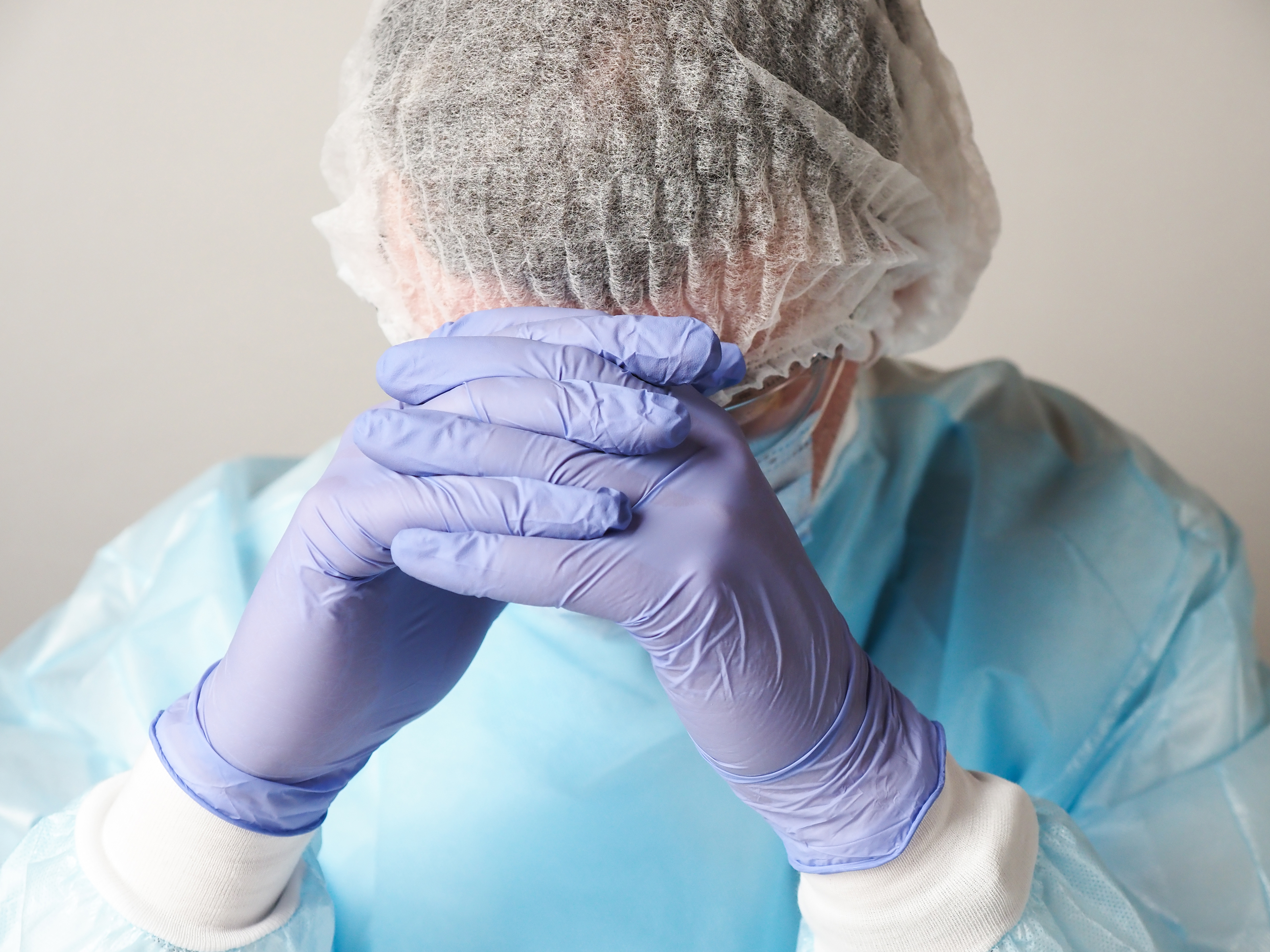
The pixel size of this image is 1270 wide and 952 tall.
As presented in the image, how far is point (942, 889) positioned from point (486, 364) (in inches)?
19.3

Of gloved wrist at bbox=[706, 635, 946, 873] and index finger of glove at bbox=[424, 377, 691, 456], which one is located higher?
index finger of glove at bbox=[424, 377, 691, 456]

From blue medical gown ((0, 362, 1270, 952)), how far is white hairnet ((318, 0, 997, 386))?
33cm

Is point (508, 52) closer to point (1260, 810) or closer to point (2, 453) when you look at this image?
point (1260, 810)

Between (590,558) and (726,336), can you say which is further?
(726,336)

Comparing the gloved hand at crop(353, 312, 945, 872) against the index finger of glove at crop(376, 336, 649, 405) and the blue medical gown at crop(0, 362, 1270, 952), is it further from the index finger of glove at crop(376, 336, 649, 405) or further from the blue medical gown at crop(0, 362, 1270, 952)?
the blue medical gown at crop(0, 362, 1270, 952)

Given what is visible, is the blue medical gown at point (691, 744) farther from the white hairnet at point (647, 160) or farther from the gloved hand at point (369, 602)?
the white hairnet at point (647, 160)

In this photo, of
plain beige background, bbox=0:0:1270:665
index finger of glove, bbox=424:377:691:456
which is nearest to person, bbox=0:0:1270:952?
index finger of glove, bbox=424:377:691:456

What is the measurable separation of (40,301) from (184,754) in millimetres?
998

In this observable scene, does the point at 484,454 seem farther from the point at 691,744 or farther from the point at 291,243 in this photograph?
the point at 291,243

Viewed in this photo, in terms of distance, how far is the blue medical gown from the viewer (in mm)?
980

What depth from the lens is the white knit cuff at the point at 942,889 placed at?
0.79 m

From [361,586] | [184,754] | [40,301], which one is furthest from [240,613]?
[40,301]

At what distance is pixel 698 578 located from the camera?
697 millimetres

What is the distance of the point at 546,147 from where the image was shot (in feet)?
2.46
